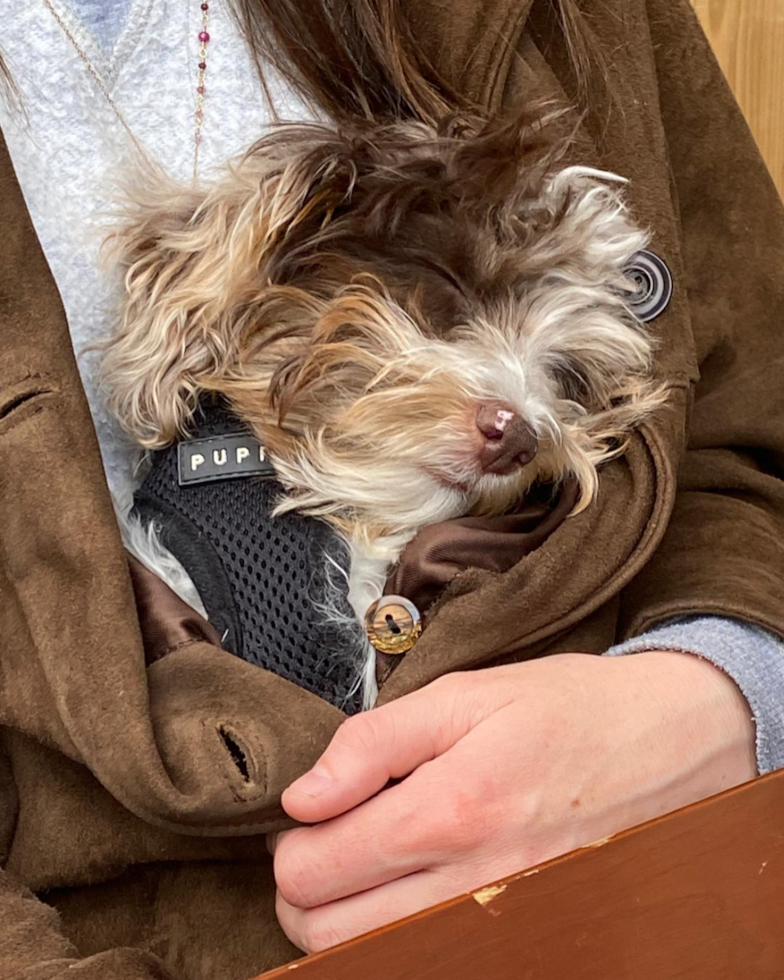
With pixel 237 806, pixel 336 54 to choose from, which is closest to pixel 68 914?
pixel 237 806

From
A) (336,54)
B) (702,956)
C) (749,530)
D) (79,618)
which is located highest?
(336,54)

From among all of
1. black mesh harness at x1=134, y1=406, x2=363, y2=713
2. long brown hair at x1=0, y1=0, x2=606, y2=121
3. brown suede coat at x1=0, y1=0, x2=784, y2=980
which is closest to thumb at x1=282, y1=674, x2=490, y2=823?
brown suede coat at x1=0, y1=0, x2=784, y2=980

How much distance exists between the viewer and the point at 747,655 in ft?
3.71

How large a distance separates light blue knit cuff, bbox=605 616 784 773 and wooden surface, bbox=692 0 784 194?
163cm

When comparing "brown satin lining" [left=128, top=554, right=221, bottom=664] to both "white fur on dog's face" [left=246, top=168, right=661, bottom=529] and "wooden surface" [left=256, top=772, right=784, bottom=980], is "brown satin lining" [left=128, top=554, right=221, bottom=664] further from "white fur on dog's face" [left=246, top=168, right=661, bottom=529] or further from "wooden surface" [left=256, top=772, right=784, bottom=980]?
"wooden surface" [left=256, top=772, right=784, bottom=980]

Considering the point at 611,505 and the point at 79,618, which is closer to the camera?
the point at 79,618

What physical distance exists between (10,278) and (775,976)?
38.9 inches

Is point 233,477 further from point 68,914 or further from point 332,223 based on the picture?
point 68,914

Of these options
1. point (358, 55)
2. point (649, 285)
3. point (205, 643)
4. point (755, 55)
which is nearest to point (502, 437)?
point (649, 285)

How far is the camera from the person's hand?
2.89 ft

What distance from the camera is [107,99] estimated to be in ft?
4.25

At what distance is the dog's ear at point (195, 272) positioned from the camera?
1.21 meters

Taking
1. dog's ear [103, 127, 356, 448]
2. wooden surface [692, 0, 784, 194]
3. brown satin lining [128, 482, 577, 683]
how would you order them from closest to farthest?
brown satin lining [128, 482, 577, 683] < dog's ear [103, 127, 356, 448] < wooden surface [692, 0, 784, 194]

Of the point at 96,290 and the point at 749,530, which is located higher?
the point at 96,290
